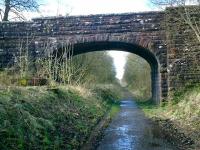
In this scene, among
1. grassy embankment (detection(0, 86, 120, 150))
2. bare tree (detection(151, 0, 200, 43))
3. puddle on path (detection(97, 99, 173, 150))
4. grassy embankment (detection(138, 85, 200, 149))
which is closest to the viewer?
grassy embankment (detection(0, 86, 120, 150))

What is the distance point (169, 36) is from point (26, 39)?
23.3 feet

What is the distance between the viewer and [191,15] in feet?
56.2

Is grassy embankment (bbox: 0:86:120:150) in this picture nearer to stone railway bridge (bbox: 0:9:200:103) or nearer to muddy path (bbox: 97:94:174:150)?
muddy path (bbox: 97:94:174:150)

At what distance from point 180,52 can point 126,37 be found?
8.76 ft

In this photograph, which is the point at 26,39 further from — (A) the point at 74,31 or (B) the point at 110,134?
(B) the point at 110,134

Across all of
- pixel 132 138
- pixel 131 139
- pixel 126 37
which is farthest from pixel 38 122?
pixel 126 37

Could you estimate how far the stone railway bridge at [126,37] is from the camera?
688 inches

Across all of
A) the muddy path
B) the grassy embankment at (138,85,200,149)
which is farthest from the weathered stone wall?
the muddy path

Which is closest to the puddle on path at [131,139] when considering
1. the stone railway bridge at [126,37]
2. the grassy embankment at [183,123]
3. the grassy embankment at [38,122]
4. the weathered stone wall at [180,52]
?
the grassy embankment at [183,123]

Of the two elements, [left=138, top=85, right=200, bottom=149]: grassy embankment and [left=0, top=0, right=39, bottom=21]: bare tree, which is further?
[left=0, top=0, right=39, bottom=21]: bare tree

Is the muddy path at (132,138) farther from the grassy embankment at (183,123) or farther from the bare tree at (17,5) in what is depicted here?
the bare tree at (17,5)

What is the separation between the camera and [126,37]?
706 inches

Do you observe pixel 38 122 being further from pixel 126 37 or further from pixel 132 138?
pixel 126 37

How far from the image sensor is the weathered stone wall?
17.3m
